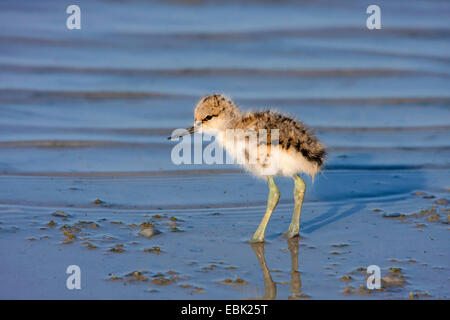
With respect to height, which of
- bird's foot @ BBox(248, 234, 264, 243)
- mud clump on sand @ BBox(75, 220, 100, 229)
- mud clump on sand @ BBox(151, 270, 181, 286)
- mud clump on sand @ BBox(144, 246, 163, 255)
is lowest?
mud clump on sand @ BBox(151, 270, 181, 286)

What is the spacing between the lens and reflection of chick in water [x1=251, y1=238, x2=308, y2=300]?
13.1 feet

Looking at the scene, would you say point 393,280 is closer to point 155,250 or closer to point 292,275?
point 292,275

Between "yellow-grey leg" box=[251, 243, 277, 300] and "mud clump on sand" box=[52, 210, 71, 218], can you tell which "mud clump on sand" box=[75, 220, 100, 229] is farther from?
"yellow-grey leg" box=[251, 243, 277, 300]

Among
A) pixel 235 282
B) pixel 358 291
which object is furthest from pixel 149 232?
pixel 358 291

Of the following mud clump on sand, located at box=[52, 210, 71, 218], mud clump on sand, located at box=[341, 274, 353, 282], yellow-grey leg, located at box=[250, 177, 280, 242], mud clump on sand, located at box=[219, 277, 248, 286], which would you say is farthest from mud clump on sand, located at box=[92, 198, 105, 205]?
mud clump on sand, located at box=[341, 274, 353, 282]

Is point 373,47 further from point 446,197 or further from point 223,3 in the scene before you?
point 446,197

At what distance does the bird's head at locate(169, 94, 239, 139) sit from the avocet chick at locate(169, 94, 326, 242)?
0.07 m

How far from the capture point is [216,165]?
6.37 meters

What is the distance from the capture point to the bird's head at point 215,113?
16.9ft

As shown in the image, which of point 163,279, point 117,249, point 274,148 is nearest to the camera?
point 163,279

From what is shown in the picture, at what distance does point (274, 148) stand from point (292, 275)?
89 cm

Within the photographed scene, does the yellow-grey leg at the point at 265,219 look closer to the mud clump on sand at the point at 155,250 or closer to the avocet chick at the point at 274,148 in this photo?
the avocet chick at the point at 274,148
